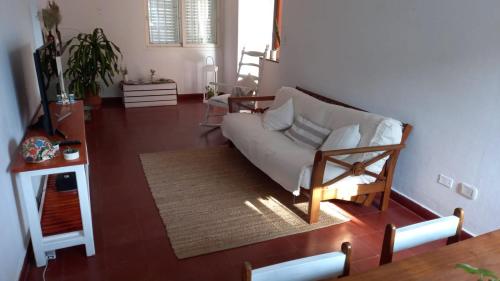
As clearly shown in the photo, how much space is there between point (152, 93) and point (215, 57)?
139 cm

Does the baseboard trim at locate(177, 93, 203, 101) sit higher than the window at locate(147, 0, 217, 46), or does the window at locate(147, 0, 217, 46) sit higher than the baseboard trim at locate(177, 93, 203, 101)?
the window at locate(147, 0, 217, 46)

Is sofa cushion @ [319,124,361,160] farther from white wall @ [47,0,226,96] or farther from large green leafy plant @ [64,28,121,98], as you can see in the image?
white wall @ [47,0,226,96]

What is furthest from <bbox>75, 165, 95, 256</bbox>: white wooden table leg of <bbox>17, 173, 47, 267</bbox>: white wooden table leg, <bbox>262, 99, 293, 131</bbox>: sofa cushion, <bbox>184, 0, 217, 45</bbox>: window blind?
<bbox>184, 0, 217, 45</bbox>: window blind

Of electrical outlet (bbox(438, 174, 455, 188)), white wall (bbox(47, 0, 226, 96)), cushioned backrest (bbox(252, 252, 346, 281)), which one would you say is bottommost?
electrical outlet (bbox(438, 174, 455, 188))

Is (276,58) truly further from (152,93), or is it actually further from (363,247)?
(363,247)

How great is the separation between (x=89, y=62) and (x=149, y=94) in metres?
1.09

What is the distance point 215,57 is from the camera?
667 cm

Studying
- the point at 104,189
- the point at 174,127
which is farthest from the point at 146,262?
the point at 174,127

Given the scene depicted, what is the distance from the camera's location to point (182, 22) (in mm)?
6289

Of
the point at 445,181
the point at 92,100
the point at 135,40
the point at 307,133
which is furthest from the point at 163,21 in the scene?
the point at 445,181

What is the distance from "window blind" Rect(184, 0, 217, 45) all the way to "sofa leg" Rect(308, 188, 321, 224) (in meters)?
4.64

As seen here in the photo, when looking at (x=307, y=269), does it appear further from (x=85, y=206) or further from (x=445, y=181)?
(x=445, y=181)

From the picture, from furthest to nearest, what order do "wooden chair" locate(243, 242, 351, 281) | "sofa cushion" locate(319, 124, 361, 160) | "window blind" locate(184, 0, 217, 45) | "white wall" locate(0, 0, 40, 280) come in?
"window blind" locate(184, 0, 217, 45) < "sofa cushion" locate(319, 124, 361, 160) < "white wall" locate(0, 0, 40, 280) < "wooden chair" locate(243, 242, 351, 281)

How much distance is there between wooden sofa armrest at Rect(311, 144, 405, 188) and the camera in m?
2.52
